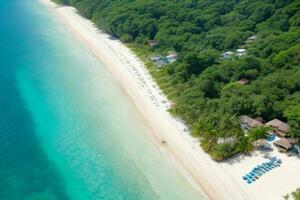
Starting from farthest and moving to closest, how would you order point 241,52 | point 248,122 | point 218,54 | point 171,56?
point 241,52 → point 171,56 → point 218,54 → point 248,122

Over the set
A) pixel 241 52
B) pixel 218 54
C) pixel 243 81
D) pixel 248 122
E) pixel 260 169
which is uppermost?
pixel 260 169

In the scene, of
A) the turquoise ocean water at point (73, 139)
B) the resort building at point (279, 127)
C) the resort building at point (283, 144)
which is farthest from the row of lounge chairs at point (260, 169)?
the turquoise ocean water at point (73, 139)

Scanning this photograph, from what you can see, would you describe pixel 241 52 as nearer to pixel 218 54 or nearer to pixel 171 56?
pixel 218 54

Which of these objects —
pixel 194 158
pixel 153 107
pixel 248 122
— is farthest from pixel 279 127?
pixel 153 107

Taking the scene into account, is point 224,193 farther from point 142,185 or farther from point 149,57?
point 149,57

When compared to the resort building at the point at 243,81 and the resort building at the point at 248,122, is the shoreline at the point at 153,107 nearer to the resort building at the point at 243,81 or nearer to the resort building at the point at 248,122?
the resort building at the point at 248,122

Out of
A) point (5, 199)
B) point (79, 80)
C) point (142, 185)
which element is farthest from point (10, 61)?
point (142, 185)
